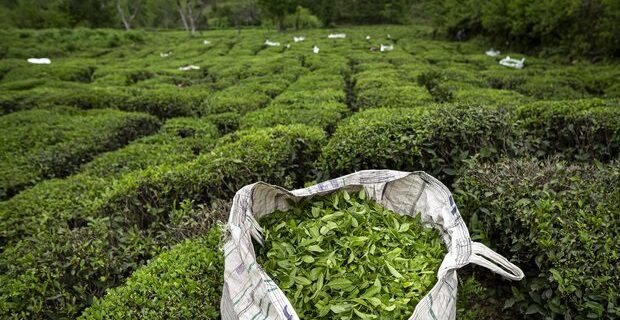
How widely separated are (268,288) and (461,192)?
2039 mm

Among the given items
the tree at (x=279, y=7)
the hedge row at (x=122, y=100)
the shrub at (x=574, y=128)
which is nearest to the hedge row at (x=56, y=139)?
the hedge row at (x=122, y=100)

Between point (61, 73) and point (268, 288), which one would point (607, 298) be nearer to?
point (268, 288)

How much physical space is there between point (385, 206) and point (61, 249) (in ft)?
8.42

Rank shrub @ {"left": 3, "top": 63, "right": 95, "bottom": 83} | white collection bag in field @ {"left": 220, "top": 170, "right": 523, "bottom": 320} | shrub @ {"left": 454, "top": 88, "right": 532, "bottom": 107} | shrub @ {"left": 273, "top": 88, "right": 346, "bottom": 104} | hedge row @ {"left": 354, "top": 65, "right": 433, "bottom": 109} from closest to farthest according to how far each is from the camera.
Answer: white collection bag in field @ {"left": 220, "top": 170, "right": 523, "bottom": 320} → shrub @ {"left": 454, "top": 88, "right": 532, "bottom": 107} → hedge row @ {"left": 354, "top": 65, "right": 433, "bottom": 109} → shrub @ {"left": 273, "top": 88, "right": 346, "bottom": 104} → shrub @ {"left": 3, "top": 63, "right": 95, "bottom": 83}

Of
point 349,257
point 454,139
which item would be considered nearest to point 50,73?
point 454,139

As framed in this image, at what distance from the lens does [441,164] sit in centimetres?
375

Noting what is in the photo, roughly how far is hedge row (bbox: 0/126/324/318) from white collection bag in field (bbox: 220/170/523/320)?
3.80 feet

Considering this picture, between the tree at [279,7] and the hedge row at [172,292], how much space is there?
113 ft

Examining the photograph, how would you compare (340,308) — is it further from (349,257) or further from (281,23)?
(281,23)

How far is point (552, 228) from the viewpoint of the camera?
2.47 metres

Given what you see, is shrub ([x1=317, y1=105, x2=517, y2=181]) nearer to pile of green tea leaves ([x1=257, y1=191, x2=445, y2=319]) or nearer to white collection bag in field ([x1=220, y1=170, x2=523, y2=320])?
white collection bag in field ([x1=220, y1=170, x2=523, y2=320])

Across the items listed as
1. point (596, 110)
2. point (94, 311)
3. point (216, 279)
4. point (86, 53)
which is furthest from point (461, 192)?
point (86, 53)

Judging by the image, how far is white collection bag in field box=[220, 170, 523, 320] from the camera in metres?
1.74

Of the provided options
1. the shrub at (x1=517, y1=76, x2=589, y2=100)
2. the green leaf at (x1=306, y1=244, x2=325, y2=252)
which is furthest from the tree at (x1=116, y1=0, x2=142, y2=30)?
the green leaf at (x1=306, y1=244, x2=325, y2=252)
